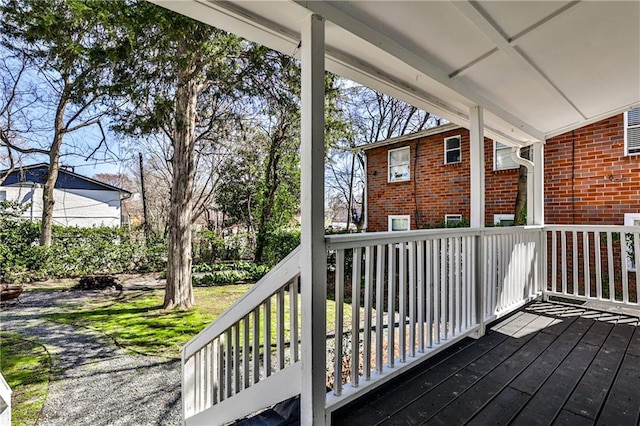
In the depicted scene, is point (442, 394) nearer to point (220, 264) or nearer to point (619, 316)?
point (619, 316)

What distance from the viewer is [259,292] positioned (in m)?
1.83

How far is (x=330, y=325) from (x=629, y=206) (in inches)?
219

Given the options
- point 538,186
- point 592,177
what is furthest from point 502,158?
point 538,186

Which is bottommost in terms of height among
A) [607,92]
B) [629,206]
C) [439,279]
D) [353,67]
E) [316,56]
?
[439,279]

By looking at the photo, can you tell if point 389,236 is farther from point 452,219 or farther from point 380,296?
point 452,219

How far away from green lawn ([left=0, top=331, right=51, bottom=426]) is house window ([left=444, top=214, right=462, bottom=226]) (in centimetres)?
808

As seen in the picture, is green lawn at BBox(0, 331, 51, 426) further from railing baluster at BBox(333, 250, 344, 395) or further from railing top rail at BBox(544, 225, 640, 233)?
railing top rail at BBox(544, 225, 640, 233)

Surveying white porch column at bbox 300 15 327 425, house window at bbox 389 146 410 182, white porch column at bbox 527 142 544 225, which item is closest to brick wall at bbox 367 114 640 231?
house window at bbox 389 146 410 182

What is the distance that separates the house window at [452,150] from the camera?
26.3 ft

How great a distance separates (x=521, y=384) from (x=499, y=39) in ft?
7.48

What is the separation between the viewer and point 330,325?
19.2ft

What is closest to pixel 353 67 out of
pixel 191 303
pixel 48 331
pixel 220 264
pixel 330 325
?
pixel 330 325

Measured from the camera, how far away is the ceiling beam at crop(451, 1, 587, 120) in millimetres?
1685

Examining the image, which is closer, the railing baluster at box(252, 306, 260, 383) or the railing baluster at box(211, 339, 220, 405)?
the railing baluster at box(252, 306, 260, 383)
